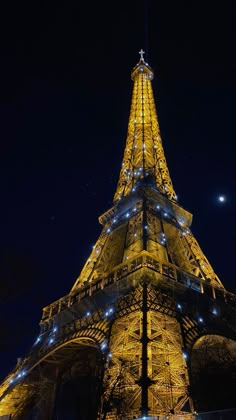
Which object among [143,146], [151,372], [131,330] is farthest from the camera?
[143,146]

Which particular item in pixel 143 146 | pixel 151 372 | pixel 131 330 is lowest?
pixel 151 372

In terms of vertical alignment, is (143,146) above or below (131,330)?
above

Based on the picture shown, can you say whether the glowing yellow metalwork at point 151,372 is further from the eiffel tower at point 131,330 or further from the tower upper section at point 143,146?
the tower upper section at point 143,146

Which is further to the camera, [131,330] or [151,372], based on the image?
[131,330]

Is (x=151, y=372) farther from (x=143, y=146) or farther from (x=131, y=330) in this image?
(x=143, y=146)

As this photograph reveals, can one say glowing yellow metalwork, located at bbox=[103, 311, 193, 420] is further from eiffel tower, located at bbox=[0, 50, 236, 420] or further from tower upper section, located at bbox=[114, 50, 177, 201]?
tower upper section, located at bbox=[114, 50, 177, 201]

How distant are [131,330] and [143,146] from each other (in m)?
22.7

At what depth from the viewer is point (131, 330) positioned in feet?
47.9

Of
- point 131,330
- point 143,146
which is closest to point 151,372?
point 131,330

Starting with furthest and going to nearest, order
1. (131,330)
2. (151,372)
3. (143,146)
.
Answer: (143,146) < (131,330) < (151,372)

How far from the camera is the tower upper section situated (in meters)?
31.0

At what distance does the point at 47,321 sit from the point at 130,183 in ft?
46.0

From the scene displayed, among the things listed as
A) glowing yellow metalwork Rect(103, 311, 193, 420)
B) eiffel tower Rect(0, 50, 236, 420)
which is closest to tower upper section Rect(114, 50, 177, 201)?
eiffel tower Rect(0, 50, 236, 420)

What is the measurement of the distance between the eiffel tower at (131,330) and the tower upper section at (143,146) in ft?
8.77
